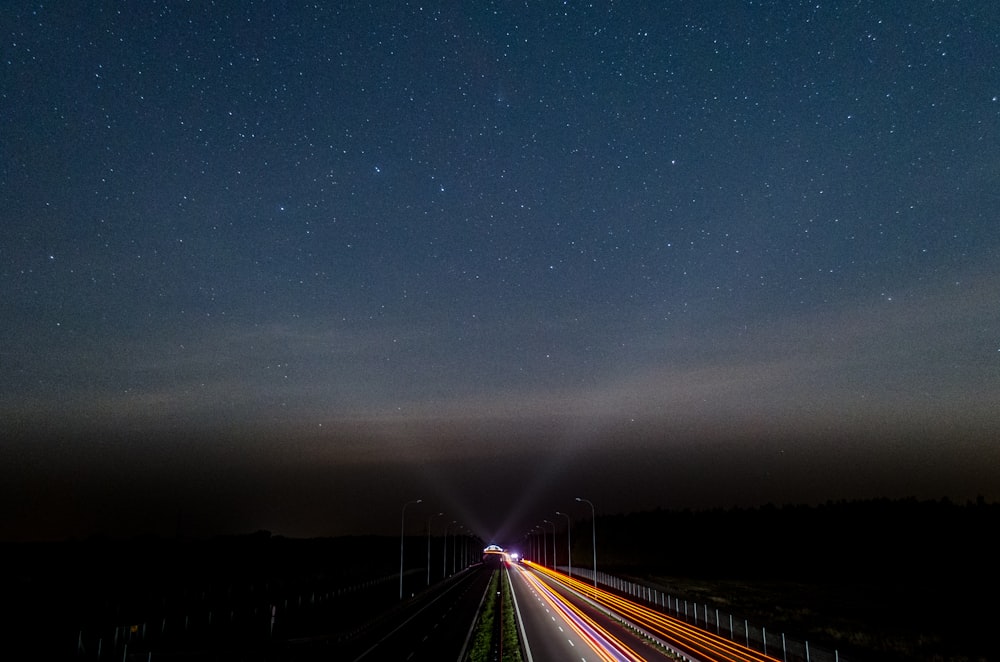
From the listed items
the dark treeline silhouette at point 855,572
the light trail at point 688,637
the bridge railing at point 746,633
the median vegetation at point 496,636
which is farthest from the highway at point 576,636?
the dark treeline silhouette at point 855,572

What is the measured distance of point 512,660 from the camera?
31172mm

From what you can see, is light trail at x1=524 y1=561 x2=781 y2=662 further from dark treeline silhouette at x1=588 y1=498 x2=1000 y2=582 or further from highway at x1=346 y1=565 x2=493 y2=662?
dark treeline silhouette at x1=588 y1=498 x2=1000 y2=582

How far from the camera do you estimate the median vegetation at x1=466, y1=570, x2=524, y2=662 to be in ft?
107

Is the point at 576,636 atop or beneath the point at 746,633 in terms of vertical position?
beneath

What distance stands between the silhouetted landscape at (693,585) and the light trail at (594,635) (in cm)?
859

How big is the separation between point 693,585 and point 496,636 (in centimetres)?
5728

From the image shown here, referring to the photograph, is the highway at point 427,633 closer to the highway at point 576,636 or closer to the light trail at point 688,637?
the highway at point 576,636

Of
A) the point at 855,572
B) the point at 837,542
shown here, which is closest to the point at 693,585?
the point at 855,572

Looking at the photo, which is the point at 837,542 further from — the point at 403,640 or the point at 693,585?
the point at 403,640

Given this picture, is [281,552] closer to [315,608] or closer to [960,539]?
[315,608]

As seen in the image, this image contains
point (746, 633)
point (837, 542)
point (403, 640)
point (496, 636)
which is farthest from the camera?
point (837, 542)

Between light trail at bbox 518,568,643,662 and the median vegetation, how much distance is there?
331 centimetres

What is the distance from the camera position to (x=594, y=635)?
1538 inches

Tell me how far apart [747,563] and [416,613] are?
4534 inches
